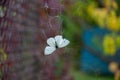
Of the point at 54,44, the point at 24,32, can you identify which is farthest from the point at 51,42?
the point at 24,32

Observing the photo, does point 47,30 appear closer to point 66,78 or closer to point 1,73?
point 1,73

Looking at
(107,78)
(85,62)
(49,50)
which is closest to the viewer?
(49,50)

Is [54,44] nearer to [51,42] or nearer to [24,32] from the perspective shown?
[51,42]

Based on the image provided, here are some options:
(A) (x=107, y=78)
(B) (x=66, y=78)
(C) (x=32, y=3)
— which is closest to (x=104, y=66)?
(A) (x=107, y=78)

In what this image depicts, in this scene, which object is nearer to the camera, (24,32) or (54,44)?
(54,44)

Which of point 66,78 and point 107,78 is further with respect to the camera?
point 107,78

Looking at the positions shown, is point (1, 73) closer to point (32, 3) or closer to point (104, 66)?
point (32, 3)

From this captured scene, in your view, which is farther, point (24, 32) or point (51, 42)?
point (24, 32)

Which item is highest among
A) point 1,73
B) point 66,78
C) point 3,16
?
point 3,16

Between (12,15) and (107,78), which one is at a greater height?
(12,15)

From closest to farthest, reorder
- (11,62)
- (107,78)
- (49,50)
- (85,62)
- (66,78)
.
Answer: (49,50)
(11,62)
(66,78)
(107,78)
(85,62)
